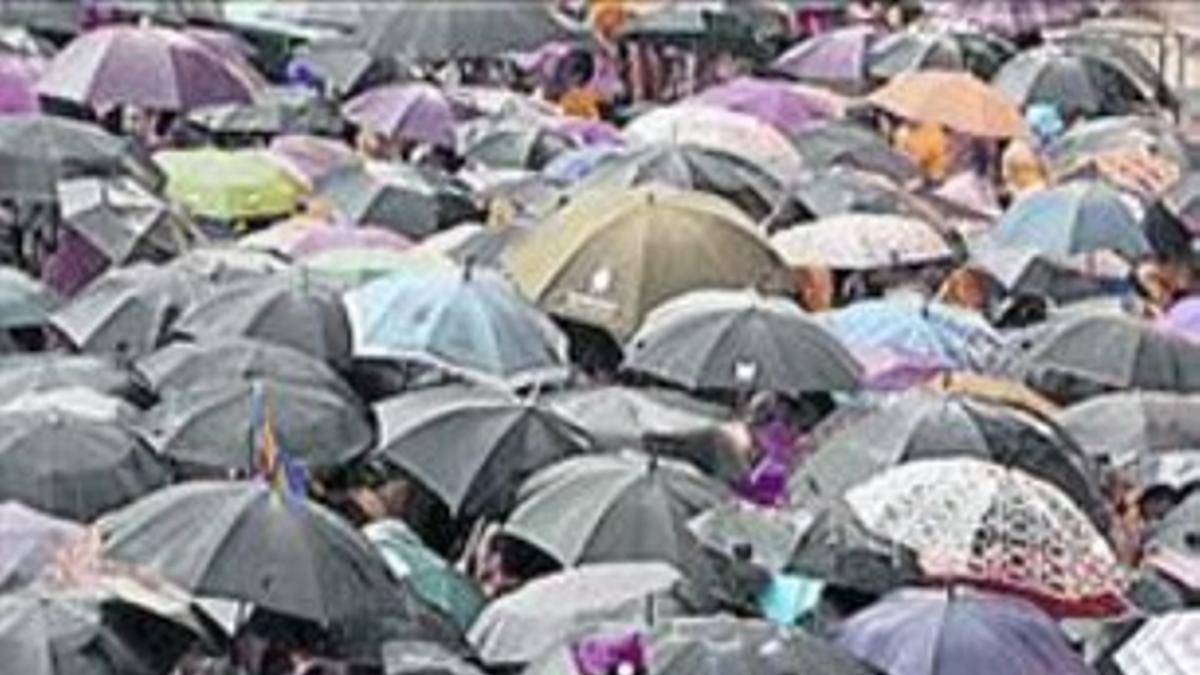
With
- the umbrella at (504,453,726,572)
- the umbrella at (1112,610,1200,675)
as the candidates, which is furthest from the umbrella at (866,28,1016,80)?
the umbrella at (1112,610,1200,675)

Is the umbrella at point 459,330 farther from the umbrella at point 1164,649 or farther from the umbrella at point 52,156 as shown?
the umbrella at point 1164,649

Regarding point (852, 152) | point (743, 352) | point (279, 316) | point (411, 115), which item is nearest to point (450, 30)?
point (411, 115)

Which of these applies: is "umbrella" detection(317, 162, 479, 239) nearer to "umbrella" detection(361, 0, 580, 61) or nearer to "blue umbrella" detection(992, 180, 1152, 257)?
"blue umbrella" detection(992, 180, 1152, 257)

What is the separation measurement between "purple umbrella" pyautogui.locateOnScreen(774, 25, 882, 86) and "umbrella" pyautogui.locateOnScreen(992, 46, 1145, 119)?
78 centimetres

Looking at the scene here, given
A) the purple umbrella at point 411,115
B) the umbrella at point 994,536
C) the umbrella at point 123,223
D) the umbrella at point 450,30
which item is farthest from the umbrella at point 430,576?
the umbrella at point 450,30

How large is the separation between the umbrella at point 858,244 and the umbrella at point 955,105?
9.61 ft

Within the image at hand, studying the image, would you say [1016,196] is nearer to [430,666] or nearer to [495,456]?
[495,456]

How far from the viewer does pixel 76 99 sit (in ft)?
50.1

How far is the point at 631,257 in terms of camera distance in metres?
12.4

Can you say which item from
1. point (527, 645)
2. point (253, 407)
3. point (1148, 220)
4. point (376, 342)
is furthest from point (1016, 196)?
point (527, 645)

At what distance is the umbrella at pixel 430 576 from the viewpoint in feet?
30.6

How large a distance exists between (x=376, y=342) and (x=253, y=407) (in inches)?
50.7

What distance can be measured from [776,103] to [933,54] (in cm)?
133

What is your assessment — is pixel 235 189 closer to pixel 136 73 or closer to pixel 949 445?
pixel 136 73
